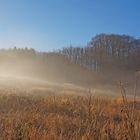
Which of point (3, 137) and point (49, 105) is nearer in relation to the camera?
point (3, 137)

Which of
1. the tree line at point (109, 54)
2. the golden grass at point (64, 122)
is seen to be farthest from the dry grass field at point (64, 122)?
the tree line at point (109, 54)

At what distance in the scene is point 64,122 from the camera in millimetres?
9719

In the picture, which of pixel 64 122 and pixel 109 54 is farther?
pixel 109 54

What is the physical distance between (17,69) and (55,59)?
11.2 m

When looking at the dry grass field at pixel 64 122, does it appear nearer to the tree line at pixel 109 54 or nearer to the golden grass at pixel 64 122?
the golden grass at pixel 64 122

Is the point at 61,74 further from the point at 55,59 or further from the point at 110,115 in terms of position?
the point at 110,115

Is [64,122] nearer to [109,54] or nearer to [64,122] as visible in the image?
[64,122]

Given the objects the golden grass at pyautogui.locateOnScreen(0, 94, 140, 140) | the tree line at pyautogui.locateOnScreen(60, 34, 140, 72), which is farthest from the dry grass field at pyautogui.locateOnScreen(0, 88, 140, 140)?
the tree line at pyautogui.locateOnScreen(60, 34, 140, 72)

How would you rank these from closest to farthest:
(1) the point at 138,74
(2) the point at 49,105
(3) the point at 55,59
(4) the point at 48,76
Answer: (1) the point at 138,74 → (2) the point at 49,105 → (4) the point at 48,76 → (3) the point at 55,59

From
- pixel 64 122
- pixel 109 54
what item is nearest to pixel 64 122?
pixel 64 122

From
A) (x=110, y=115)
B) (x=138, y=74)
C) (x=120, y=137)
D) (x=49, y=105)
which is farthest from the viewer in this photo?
(x=49, y=105)

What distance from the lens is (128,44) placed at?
90750 mm

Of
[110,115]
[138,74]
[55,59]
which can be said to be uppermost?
[55,59]

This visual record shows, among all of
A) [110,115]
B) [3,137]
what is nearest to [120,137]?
[3,137]
